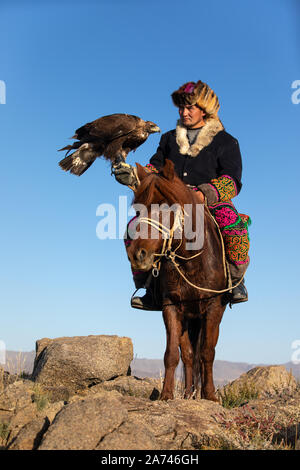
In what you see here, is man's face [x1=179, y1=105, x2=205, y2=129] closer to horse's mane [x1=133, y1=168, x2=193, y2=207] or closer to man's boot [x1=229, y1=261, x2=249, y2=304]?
horse's mane [x1=133, y1=168, x2=193, y2=207]

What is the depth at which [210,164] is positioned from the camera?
271 inches

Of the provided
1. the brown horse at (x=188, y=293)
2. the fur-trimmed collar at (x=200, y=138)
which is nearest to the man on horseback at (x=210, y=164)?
the fur-trimmed collar at (x=200, y=138)

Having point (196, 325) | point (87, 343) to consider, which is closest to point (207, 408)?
point (196, 325)

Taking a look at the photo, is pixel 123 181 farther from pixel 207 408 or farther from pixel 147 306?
pixel 207 408

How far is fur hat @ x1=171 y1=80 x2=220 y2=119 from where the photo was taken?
665 centimetres

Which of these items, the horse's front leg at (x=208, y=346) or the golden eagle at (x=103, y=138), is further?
the golden eagle at (x=103, y=138)

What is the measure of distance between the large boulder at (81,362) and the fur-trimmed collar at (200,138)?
4320 millimetres

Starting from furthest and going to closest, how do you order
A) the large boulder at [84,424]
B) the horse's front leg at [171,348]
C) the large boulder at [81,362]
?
the large boulder at [81,362], the horse's front leg at [171,348], the large boulder at [84,424]

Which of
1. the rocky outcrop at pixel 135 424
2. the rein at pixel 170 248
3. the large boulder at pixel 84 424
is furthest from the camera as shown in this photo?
the rein at pixel 170 248

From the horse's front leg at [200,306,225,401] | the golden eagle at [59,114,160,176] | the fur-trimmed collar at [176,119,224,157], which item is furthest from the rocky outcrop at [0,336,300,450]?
the golden eagle at [59,114,160,176]

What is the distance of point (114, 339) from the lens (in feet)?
31.6

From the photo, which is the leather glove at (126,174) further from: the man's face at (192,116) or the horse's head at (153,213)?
the man's face at (192,116)

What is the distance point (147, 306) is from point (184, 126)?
2.62m

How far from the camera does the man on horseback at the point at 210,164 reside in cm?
652
